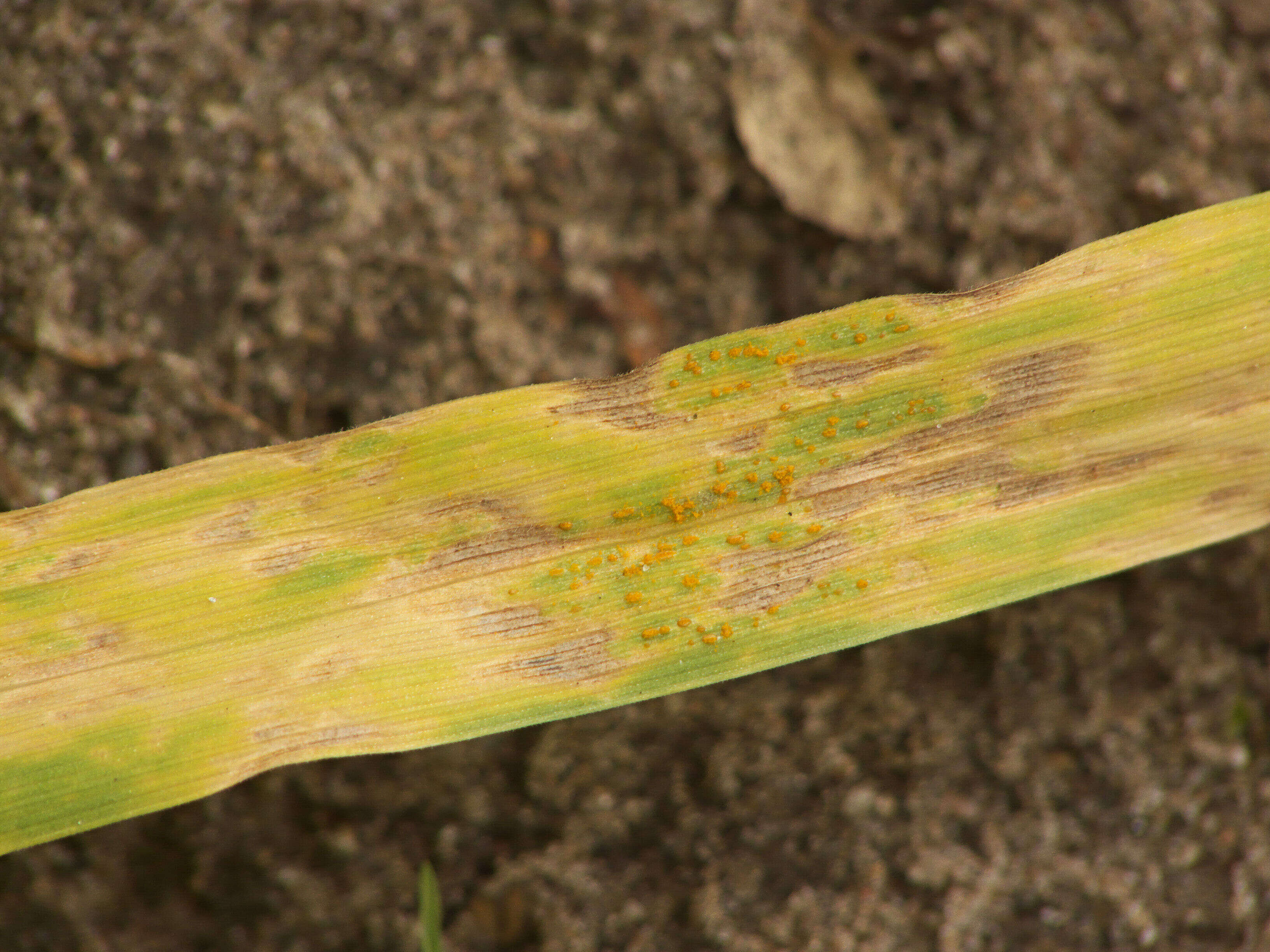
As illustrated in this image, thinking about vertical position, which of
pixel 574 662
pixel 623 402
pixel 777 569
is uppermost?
pixel 623 402

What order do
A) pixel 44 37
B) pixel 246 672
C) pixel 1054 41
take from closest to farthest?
pixel 246 672
pixel 44 37
pixel 1054 41

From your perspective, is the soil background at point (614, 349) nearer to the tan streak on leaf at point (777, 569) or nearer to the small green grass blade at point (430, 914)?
the small green grass blade at point (430, 914)

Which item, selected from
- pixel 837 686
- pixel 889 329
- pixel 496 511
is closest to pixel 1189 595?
pixel 837 686

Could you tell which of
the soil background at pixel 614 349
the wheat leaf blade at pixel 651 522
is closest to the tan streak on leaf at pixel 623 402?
the wheat leaf blade at pixel 651 522

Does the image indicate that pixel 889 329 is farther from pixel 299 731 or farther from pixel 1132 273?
pixel 299 731

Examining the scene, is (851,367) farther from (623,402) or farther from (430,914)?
(430,914)

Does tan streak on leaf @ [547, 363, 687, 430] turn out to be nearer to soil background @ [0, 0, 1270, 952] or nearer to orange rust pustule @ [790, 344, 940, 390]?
orange rust pustule @ [790, 344, 940, 390]

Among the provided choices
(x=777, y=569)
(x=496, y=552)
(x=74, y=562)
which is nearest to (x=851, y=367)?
(x=777, y=569)
